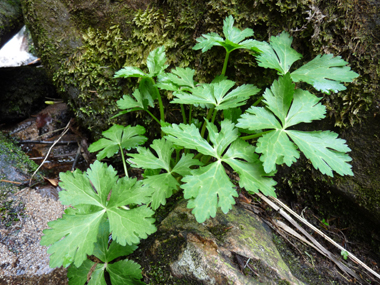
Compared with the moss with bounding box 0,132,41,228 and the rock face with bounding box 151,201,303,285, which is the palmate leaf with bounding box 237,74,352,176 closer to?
the rock face with bounding box 151,201,303,285

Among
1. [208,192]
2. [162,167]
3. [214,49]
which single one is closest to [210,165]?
[208,192]

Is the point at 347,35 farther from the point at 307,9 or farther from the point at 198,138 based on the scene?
the point at 198,138

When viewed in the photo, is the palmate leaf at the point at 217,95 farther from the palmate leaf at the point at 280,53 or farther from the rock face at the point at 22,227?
the rock face at the point at 22,227

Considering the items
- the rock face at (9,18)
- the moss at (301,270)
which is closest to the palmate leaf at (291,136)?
the moss at (301,270)

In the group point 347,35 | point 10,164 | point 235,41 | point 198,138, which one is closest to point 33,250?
point 10,164

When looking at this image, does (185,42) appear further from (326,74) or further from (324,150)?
(324,150)

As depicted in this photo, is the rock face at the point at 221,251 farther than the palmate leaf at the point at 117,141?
No
